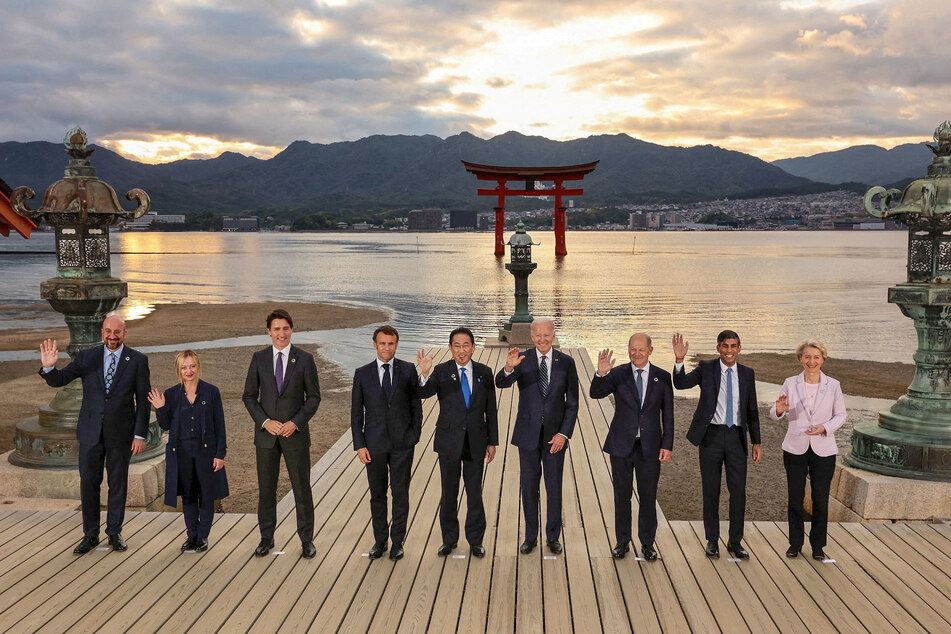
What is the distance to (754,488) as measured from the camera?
938cm

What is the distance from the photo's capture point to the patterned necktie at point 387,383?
16.6 ft

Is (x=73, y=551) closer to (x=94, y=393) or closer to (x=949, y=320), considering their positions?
(x=94, y=393)

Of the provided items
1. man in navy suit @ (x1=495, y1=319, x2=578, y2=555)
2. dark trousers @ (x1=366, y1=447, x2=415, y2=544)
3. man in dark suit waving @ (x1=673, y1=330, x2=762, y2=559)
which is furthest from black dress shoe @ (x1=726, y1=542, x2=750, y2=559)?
dark trousers @ (x1=366, y1=447, x2=415, y2=544)

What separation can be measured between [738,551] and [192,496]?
13.1 feet

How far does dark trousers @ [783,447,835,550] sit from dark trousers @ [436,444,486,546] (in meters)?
2.23

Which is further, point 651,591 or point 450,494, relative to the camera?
point 450,494

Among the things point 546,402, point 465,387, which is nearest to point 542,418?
point 546,402

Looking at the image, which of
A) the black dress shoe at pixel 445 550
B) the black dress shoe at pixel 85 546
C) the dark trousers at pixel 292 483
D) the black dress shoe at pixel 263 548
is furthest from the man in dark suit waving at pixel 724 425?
the black dress shoe at pixel 85 546

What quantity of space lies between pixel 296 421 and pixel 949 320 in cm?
564

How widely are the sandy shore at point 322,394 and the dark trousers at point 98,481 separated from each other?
3.14m

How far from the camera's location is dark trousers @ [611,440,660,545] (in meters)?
5.05

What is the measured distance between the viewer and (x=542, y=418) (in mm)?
5156

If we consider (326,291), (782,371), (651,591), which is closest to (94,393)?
(651,591)

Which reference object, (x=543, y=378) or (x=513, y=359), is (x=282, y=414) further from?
(x=543, y=378)
